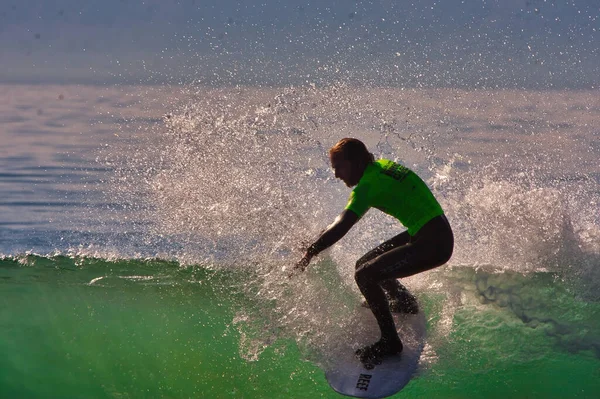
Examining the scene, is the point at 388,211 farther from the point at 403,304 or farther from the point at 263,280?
the point at 263,280

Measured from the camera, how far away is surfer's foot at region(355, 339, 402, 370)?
5469 mm

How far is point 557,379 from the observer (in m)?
6.05

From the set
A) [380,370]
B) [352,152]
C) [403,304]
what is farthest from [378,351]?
[352,152]

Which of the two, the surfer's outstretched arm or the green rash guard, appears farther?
the green rash guard

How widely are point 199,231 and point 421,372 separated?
277cm

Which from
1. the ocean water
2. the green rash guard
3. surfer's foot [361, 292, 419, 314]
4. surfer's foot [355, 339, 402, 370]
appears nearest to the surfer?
the green rash guard

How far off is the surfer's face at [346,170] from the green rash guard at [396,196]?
0.10 meters

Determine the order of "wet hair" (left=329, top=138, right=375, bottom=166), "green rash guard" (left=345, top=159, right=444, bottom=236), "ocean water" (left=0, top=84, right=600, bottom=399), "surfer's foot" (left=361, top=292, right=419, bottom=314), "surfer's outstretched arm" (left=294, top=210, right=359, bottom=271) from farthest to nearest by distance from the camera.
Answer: "ocean water" (left=0, top=84, right=600, bottom=399) → "surfer's foot" (left=361, top=292, right=419, bottom=314) → "wet hair" (left=329, top=138, right=375, bottom=166) → "green rash guard" (left=345, top=159, right=444, bottom=236) → "surfer's outstretched arm" (left=294, top=210, right=359, bottom=271)

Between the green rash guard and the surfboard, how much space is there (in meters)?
0.93

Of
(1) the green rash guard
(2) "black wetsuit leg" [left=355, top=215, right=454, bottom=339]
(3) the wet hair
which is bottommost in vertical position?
(2) "black wetsuit leg" [left=355, top=215, right=454, bottom=339]

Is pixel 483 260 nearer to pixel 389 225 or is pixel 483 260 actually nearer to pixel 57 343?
pixel 389 225

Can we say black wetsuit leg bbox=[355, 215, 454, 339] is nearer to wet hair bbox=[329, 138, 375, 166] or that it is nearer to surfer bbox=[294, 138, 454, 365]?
surfer bbox=[294, 138, 454, 365]

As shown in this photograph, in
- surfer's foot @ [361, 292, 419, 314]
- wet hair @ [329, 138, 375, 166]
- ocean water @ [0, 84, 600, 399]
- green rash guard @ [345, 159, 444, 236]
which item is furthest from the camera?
ocean water @ [0, 84, 600, 399]

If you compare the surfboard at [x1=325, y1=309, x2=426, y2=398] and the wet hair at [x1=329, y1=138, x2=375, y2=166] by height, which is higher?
the wet hair at [x1=329, y1=138, x2=375, y2=166]
